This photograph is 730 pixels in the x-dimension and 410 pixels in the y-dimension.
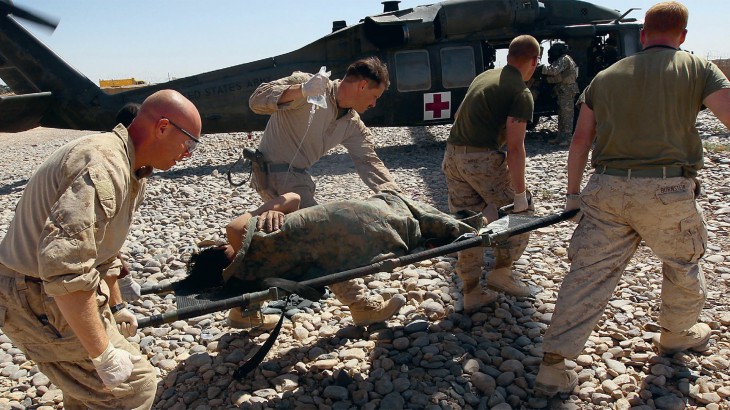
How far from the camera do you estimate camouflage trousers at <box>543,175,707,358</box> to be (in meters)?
3.20

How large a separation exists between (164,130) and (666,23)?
2.70m

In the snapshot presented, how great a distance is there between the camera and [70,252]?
2.10 meters

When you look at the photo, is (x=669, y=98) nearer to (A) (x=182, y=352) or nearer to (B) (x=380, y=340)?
(B) (x=380, y=340)

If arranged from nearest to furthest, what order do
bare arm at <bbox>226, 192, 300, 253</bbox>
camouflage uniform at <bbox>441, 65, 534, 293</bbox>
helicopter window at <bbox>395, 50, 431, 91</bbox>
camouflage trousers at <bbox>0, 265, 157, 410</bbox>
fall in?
camouflage trousers at <bbox>0, 265, 157, 410</bbox> < bare arm at <bbox>226, 192, 300, 253</bbox> < camouflage uniform at <bbox>441, 65, 534, 293</bbox> < helicopter window at <bbox>395, 50, 431, 91</bbox>

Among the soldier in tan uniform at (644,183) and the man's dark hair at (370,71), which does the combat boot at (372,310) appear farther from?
the man's dark hair at (370,71)

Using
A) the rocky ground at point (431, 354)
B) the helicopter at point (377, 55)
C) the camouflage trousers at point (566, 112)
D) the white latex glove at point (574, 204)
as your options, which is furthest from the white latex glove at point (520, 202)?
the camouflage trousers at point (566, 112)

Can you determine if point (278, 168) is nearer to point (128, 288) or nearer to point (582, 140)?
point (128, 288)

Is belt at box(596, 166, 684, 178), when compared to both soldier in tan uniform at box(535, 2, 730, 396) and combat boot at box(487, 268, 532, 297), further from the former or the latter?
combat boot at box(487, 268, 532, 297)

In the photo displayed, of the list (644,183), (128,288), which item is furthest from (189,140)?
(644,183)

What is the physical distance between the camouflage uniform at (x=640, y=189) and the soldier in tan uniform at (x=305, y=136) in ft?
4.83

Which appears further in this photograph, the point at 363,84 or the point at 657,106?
the point at 363,84

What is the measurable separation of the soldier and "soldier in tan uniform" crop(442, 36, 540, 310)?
7075mm

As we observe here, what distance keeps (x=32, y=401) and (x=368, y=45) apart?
29.0 feet

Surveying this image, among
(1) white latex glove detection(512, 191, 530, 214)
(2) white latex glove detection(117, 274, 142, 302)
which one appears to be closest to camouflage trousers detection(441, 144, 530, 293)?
(1) white latex glove detection(512, 191, 530, 214)
